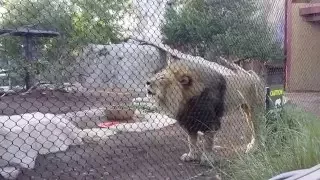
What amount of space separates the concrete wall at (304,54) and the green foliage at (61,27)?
19.5 feet

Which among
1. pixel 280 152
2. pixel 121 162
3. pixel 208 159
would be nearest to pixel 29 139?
pixel 121 162

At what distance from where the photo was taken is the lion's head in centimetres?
439

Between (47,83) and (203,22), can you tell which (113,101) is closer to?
(47,83)

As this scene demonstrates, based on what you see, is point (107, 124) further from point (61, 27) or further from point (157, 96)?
point (157, 96)

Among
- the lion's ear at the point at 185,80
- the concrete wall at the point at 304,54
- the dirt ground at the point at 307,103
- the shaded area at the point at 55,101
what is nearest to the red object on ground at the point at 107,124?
the shaded area at the point at 55,101

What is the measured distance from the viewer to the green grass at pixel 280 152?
10.7 feet

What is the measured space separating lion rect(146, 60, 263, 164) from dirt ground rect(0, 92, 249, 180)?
0.24 m

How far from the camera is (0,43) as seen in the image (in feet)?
21.3

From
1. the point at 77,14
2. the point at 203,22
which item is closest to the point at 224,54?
the point at 203,22

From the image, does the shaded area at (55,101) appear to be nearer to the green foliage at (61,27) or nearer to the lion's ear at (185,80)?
the green foliage at (61,27)

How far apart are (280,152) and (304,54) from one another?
10.6 metres

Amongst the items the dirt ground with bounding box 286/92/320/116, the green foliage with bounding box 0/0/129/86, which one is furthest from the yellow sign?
the green foliage with bounding box 0/0/129/86

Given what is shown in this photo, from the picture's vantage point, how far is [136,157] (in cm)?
486

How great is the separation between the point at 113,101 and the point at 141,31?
6.67ft
